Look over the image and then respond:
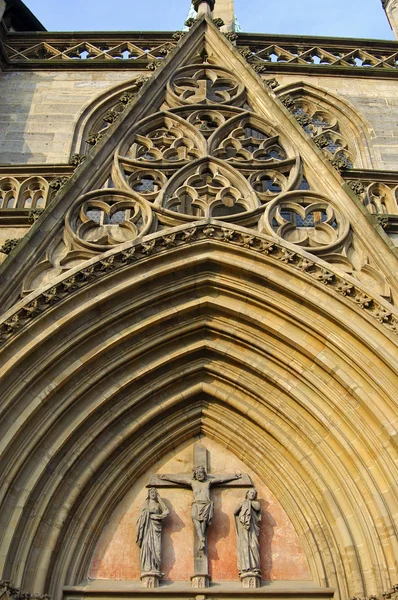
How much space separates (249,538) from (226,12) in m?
13.3

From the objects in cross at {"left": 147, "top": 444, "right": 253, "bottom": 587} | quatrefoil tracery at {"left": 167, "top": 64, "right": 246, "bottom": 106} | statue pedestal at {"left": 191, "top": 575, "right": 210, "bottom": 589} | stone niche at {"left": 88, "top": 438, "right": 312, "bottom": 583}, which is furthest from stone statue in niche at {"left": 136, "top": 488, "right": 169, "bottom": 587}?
quatrefoil tracery at {"left": 167, "top": 64, "right": 246, "bottom": 106}

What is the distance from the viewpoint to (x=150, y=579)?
845cm

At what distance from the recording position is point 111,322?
29.8 feet

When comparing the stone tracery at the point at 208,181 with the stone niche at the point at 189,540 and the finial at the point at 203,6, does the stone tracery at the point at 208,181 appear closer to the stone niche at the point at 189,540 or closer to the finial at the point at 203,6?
the finial at the point at 203,6

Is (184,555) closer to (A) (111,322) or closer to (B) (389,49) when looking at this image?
(A) (111,322)

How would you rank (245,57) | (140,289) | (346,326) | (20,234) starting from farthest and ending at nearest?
(245,57)
(20,234)
(140,289)
(346,326)

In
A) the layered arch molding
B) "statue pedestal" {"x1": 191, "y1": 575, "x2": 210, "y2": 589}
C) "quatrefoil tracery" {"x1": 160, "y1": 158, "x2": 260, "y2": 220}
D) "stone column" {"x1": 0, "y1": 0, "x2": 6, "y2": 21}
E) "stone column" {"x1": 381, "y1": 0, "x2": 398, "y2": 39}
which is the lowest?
"statue pedestal" {"x1": 191, "y1": 575, "x2": 210, "y2": 589}

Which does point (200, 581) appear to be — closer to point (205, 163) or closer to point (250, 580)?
point (250, 580)

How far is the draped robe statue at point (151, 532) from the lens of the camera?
28.0 feet

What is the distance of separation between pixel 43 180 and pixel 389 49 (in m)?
9.01

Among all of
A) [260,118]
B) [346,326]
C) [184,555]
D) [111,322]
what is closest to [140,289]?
[111,322]

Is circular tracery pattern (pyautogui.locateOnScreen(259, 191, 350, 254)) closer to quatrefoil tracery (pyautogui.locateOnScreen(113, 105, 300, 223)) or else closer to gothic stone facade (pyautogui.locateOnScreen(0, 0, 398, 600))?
gothic stone facade (pyautogui.locateOnScreen(0, 0, 398, 600))

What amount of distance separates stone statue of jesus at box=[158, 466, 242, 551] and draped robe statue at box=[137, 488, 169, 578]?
376 millimetres

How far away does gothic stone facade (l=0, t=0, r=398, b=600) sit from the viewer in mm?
8305
